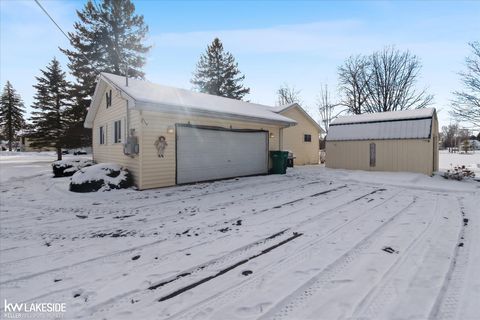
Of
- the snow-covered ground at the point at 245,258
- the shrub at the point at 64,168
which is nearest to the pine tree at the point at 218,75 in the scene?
the shrub at the point at 64,168

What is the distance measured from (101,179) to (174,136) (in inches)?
110

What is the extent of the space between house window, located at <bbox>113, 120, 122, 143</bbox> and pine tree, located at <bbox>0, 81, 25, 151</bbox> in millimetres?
40804

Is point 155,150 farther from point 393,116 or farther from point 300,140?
point 393,116

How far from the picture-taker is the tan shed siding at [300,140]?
1795 centimetres

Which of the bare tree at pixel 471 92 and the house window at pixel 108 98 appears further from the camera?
the bare tree at pixel 471 92

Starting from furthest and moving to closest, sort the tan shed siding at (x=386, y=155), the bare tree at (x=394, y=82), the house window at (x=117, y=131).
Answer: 1. the bare tree at (x=394, y=82)
2. the tan shed siding at (x=386, y=155)
3. the house window at (x=117, y=131)

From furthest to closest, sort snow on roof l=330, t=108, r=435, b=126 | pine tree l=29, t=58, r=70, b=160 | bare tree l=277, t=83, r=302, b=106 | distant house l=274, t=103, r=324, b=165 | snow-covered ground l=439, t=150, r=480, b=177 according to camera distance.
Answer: bare tree l=277, t=83, r=302, b=106
pine tree l=29, t=58, r=70, b=160
distant house l=274, t=103, r=324, b=165
snow-covered ground l=439, t=150, r=480, b=177
snow on roof l=330, t=108, r=435, b=126

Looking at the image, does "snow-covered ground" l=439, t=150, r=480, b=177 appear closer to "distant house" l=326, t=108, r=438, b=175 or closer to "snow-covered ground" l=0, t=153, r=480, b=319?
"distant house" l=326, t=108, r=438, b=175

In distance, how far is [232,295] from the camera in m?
2.53

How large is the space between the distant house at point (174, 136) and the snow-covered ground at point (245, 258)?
96.8 inches

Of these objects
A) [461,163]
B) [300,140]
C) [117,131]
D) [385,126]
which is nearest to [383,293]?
[117,131]

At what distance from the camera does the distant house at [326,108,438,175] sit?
40.9 feet

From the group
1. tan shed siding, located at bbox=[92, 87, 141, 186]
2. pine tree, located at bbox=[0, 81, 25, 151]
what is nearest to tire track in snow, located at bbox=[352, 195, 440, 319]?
tan shed siding, located at bbox=[92, 87, 141, 186]

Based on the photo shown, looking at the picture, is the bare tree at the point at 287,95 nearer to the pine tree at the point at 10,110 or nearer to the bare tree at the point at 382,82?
the bare tree at the point at 382,82
